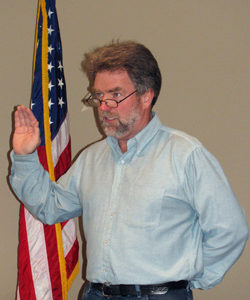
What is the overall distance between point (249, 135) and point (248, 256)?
30.6 inches

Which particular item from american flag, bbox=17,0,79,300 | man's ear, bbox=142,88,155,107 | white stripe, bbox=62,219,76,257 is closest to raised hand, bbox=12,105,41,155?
man's ear, bbox=142,88,155,107

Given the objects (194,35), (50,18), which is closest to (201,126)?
(194,35)

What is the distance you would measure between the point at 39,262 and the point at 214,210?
1.10 metres

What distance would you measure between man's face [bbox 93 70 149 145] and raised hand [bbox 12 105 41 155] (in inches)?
10.5

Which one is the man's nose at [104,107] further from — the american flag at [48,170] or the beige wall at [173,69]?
the beige wall at [173,69]

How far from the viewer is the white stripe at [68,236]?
87.3 inches

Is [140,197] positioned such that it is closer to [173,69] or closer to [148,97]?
[148,97]

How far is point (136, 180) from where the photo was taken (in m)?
1.46

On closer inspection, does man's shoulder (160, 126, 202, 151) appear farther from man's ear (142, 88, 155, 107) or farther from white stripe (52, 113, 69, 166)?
white stripe (52, 113, 69, 166)

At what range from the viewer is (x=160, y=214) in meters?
1.40

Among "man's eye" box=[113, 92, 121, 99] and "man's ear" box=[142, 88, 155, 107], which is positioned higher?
"man's eye" box=[113, 92, 121, 99]

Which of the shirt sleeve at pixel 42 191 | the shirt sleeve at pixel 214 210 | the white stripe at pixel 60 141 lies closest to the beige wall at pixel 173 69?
the white stripe at pixel 60 141

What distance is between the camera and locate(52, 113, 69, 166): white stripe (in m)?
2.19

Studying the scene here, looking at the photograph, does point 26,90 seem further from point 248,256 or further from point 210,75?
point 248,256
